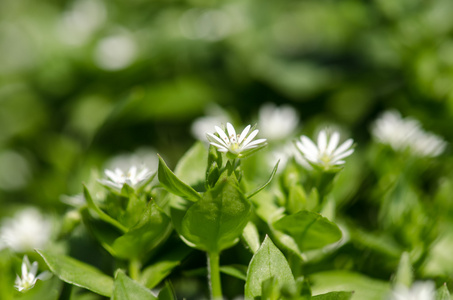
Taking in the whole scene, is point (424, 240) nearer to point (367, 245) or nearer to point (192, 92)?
point (367, 245)

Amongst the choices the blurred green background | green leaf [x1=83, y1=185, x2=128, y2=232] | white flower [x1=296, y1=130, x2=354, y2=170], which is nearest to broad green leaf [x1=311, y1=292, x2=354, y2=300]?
white flower [x1=296, y1=130, x2=354, y2=170]

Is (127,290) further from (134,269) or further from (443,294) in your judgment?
(443,294)

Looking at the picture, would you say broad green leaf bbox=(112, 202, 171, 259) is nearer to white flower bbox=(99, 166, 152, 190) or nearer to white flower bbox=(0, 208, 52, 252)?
A: white flower bbox=(99, 166, 152, 190)

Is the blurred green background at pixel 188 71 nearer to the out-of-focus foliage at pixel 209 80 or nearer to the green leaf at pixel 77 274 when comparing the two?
the out-of-focus foliage at pixel 209 80

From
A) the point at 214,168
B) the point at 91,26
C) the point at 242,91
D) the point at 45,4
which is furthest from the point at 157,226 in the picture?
the point at 45,4

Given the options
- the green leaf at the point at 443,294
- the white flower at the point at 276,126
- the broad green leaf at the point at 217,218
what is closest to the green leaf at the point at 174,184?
the broad green leaf at the point at 217,218

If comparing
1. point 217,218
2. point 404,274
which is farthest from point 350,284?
point 217,218
